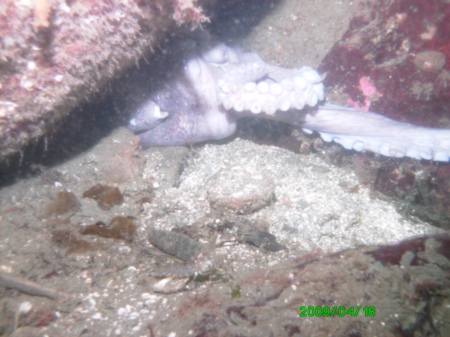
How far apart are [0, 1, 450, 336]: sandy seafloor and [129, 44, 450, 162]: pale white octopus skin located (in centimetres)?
42

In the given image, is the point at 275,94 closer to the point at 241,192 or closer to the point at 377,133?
the point at 241,192

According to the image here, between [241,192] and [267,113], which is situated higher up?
[267,113]

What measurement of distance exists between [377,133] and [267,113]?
1.56 metres

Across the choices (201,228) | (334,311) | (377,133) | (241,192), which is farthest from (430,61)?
(201,228)

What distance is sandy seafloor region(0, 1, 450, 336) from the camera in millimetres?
1961

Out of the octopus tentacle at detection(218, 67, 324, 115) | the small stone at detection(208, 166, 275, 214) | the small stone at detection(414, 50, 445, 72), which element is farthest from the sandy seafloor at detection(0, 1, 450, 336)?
the small stone at detection(414, 50, 445, 72)

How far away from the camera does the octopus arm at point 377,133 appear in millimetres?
3152

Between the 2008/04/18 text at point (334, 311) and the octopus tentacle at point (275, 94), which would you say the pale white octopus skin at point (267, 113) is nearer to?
the octopus tentacle at point (275, 94)

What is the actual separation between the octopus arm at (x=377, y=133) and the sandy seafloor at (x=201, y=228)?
55cm

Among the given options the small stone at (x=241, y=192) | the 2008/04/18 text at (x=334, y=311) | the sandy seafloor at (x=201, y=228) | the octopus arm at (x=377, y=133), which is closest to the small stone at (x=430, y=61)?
the octopus arm at (x=377, y=133)

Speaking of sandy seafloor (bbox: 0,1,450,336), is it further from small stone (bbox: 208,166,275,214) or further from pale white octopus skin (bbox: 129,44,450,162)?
pale white octopus skin (bbox: 129,44,450,162)

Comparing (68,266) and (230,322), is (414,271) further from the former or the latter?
(68,266)

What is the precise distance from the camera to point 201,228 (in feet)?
9.57

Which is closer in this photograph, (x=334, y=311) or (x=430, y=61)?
(x=334, y=311)
